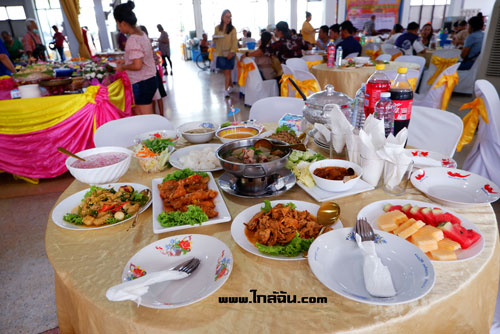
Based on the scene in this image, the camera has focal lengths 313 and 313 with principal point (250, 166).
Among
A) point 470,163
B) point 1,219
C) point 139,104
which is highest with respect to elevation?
point 139,104

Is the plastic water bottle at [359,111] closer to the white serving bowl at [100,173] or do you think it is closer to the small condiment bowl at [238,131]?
the small condiment bowl at [238,131]

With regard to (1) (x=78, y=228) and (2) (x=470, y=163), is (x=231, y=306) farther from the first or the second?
(2) (x=470, y=163)

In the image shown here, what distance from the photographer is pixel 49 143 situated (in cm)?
315

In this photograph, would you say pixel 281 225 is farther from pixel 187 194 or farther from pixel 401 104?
pixel 401 104

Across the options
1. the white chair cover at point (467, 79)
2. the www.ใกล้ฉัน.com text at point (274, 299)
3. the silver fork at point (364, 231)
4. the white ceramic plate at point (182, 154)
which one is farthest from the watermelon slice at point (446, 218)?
the white chair cover at point (467, 79)

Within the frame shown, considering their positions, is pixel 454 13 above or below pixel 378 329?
above

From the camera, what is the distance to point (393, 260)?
2.66 feet

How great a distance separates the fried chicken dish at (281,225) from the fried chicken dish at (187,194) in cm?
17

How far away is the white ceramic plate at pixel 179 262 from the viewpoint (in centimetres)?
74

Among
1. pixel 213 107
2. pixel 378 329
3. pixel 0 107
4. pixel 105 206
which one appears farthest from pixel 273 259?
pixel 213 107

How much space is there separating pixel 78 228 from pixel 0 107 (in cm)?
276

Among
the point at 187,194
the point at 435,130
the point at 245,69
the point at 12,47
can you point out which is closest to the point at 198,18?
the point at 12,47

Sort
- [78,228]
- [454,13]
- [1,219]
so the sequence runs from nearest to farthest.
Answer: [78,228] → [1,219] → [454,13]

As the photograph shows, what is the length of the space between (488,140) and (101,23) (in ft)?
31.3
